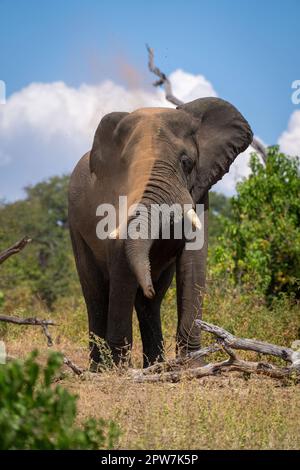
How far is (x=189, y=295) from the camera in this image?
7.09 m

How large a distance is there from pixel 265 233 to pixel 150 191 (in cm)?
548

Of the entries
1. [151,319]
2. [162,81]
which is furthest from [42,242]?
[151,319]

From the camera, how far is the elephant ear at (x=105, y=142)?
770 cm

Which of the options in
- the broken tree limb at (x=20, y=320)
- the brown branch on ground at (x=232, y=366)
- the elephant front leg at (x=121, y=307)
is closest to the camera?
the broken tree limb at (x=20, y=320)

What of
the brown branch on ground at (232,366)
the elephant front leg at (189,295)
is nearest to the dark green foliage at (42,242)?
the elephant front leg at (189,295)

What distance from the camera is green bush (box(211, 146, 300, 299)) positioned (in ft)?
37.4

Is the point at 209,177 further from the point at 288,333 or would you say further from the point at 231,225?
the point at 231,225

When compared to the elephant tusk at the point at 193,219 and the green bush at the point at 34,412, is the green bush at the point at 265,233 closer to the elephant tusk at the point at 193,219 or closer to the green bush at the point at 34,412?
the elephant tusk at the point at 193,219

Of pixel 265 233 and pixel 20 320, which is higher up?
pixel 265 233

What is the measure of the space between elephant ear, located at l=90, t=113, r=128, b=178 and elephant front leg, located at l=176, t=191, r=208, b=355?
1.14m

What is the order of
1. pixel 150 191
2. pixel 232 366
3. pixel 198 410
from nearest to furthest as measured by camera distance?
pixel 198 410, pixel 232 366, pixel 150 191

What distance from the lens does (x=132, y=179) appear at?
683cm

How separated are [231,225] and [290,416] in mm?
7316

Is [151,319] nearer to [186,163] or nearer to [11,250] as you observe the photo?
[186,163]
